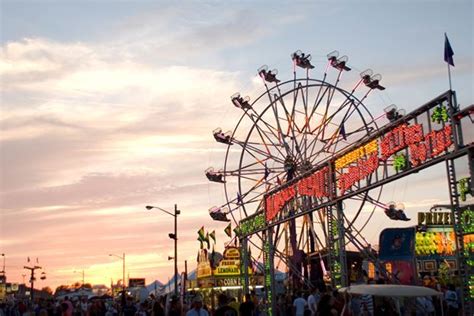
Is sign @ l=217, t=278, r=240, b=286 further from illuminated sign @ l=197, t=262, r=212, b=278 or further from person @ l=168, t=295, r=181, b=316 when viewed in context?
person @ l=168, t=295, r=181, b=316

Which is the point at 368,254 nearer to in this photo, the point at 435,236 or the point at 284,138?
the point at 284,138

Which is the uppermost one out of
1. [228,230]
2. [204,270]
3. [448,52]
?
[448,52]

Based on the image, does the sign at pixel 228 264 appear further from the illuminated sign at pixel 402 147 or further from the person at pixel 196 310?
the person at pixel 196 310

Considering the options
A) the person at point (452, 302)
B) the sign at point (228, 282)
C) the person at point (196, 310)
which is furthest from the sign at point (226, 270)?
the person at point (196, 310)

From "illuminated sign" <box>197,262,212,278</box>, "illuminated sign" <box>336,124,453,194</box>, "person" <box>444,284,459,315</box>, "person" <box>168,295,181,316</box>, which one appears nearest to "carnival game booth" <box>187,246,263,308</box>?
"illuminated sign" <box>197,262,212,278</box>

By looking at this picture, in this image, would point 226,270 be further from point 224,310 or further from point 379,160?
point 224,310

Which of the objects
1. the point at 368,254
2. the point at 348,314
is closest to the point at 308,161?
the point at 368,254

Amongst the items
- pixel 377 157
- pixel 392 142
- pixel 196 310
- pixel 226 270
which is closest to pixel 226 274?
pixel 226 270

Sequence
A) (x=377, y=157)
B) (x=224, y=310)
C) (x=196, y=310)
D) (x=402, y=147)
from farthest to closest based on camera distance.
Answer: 1. (x=377, y=157)
2. (x=402, y=147)
3. (x=196, y=310)
4. (x=224, y=310)

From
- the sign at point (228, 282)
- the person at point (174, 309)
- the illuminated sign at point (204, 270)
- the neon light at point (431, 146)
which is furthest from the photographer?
the illuminated sign at point (204, 270)

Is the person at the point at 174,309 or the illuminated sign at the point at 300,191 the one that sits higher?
the illuminated sign at the point at 300,191

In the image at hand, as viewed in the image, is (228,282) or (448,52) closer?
(448,52)

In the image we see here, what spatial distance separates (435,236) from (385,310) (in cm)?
2971

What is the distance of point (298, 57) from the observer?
3800 centimetres
